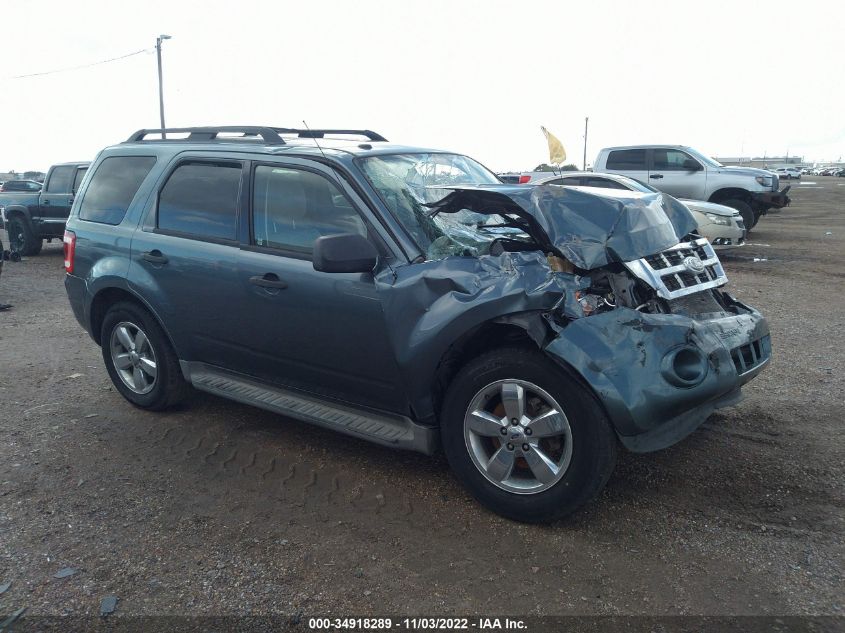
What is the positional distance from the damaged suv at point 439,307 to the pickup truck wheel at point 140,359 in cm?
3

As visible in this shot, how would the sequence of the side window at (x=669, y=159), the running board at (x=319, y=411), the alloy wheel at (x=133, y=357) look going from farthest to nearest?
1. the side window at (x=669, y=159)
2. the alloy wheel at (x=133, y=357)
3. the running board at (x=319, y=411)

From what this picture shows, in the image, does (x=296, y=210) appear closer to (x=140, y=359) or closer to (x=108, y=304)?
(x=140, y=359)

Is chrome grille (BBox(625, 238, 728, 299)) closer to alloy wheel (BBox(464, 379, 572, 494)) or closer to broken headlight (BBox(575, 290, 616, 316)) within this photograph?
broken headlight (BBox(575, 290, 616, 316))

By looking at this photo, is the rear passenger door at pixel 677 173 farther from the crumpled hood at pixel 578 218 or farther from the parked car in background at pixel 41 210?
the crumpled hood at pixel 578 218

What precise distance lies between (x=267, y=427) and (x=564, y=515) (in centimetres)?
233

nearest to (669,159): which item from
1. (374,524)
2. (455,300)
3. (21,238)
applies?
(455,300)

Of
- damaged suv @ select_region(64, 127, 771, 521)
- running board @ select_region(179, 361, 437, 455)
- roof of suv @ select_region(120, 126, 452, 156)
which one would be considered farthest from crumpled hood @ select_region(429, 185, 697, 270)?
running board @ select_region(179, 361, 437, 455)

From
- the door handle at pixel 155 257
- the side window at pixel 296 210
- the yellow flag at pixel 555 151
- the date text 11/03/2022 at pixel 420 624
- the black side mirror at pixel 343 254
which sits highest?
the yellow flag at pixel 555 151

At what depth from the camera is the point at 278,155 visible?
4.30 m

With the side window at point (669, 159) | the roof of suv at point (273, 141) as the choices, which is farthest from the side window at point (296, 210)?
the side window at point (669, 159)

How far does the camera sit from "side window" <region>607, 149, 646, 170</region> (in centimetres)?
1634

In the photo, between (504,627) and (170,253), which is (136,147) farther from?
(504,627)

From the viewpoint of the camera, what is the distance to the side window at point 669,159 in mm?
15891

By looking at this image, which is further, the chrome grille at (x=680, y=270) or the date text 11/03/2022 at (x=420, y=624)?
the chrome grille at (x=680, y=270)
